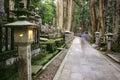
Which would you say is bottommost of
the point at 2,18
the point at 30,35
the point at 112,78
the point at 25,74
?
the point at 112,78

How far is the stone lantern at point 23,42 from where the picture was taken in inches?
273

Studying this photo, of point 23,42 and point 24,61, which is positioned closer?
point 23,42

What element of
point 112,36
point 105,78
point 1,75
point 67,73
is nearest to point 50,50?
point 112,36

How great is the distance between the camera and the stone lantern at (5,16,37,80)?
693cm

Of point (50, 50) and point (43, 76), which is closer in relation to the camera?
point (43, 76)

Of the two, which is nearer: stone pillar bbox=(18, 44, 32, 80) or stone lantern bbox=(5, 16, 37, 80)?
stone lantern bbox=(5, 16, 37, 80)

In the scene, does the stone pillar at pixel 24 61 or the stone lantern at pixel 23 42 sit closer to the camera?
A: the stone lantern at pixel 23 42

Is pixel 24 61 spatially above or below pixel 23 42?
below

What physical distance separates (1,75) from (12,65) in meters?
1.32

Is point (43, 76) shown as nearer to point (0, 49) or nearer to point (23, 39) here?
point (0, 49)

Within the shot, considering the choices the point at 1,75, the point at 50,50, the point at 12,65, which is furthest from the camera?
the point at 50,50

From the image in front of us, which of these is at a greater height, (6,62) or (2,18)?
(2,18)

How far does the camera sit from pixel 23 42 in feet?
22.9

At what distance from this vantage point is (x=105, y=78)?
33.2 ft
